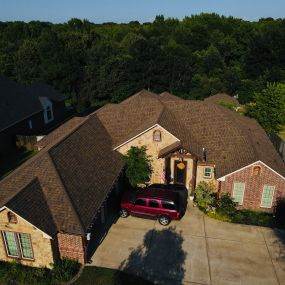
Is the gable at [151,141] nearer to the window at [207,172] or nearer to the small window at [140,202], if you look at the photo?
the window at [207,172]

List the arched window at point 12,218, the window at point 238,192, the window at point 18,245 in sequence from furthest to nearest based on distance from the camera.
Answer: the window at point 238,192, the window at point 18,245, the arched window at point 12,218

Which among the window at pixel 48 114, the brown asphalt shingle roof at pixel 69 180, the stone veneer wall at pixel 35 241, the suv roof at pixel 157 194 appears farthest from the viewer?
the window at pixel 48 114

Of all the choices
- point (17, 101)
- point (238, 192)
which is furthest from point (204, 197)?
point (17, 101)

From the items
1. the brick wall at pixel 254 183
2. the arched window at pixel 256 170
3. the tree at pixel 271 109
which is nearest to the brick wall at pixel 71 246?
the brick wall at pixel 254 183

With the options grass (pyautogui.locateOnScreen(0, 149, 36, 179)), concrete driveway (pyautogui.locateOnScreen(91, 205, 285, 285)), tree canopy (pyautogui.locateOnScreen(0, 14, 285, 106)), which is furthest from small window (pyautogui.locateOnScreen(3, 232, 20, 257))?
tree canopy (pyautogui.locateOnScreen(0, 14, 285, 106))

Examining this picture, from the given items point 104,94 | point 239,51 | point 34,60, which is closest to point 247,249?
point 104,94

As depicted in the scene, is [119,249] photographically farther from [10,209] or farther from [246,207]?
[246,207]

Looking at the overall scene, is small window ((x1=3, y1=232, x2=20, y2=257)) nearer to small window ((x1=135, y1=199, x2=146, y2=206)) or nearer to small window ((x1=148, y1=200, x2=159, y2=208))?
small window ((x1=135, y1=199, x2=146, y2=206))
